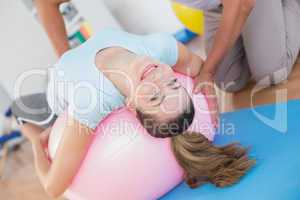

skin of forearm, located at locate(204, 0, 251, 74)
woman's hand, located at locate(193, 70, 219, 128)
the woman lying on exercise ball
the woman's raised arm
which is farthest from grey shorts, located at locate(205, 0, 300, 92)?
the woman's raised arm

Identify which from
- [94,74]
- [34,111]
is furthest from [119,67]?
[34,111]

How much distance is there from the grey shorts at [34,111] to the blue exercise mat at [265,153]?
25.9 inches

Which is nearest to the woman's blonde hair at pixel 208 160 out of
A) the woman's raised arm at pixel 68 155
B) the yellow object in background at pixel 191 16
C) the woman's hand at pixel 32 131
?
the woman's raised arm at pixel 68 155

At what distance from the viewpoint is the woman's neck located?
1.07 meters

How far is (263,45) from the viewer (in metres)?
1.63

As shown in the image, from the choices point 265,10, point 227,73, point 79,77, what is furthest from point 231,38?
point 79,77

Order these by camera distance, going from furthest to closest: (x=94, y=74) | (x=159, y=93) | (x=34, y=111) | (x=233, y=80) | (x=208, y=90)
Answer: (x=233, y=80) → (x=34, y=111) → (x=208, y=90) → (x=94, y=74) → (x=159, y=93)

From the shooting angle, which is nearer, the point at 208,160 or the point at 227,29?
the point at 208,160

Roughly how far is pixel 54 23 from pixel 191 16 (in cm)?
60

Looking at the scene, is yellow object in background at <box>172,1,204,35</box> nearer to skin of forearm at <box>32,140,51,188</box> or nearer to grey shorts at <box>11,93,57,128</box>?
grey shorts at <box>11,93,57,128</box>

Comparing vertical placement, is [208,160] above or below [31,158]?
above

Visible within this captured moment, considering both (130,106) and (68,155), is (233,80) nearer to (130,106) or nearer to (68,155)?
(130,106)

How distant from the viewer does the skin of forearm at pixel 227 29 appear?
4.36 feet

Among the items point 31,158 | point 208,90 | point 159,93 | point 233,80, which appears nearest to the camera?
point 159,93
